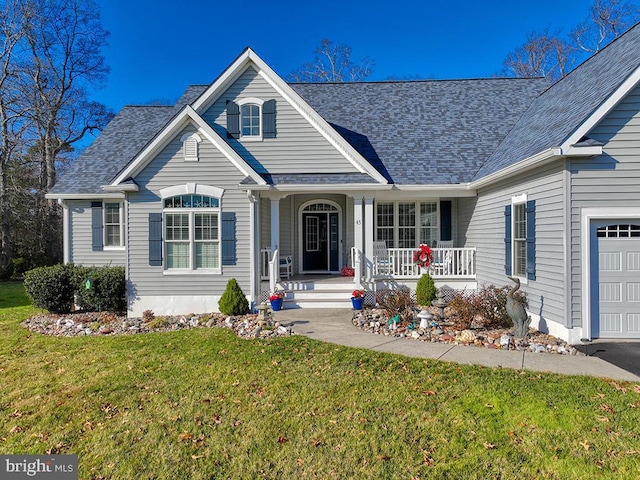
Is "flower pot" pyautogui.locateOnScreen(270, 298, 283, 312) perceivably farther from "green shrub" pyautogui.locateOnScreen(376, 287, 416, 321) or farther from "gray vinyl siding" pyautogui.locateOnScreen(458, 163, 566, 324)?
"gray vinyl siding" pyautogui.locateOnScreen(458, 163, 566, 324)

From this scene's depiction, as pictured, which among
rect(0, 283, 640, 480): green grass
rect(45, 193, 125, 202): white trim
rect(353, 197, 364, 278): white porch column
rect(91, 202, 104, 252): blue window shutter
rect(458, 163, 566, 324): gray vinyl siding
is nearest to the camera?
rect(0, 283, 640, 480): green grass

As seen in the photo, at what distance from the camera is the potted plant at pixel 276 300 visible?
30.6 ft

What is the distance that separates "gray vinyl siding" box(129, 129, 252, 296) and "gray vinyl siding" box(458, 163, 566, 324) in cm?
649

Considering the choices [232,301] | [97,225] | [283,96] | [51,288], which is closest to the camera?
[232,301]

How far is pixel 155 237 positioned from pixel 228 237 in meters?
1.88

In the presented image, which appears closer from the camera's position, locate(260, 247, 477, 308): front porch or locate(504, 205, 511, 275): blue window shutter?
locate(504, 205, 511, 275): blue window shutter

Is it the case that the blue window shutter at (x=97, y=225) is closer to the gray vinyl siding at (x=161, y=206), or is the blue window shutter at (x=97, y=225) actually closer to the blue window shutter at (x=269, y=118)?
the gray vinyl siding at (x=161, y=206)

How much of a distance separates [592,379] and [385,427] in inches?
127

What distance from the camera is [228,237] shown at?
9250 millimetres

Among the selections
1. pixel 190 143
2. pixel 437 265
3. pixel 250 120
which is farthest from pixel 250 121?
pixel 437 265

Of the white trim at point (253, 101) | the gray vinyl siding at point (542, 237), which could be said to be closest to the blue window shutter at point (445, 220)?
the gray vinyl siding at point (542, 237)

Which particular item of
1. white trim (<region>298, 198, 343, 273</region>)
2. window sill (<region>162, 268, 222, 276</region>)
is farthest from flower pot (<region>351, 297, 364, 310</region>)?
window sill (<region>162, 268, 222, 276</region>)

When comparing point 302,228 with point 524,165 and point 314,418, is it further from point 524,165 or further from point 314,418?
point 314,418

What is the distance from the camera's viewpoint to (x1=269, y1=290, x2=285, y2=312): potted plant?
931 centimetres
